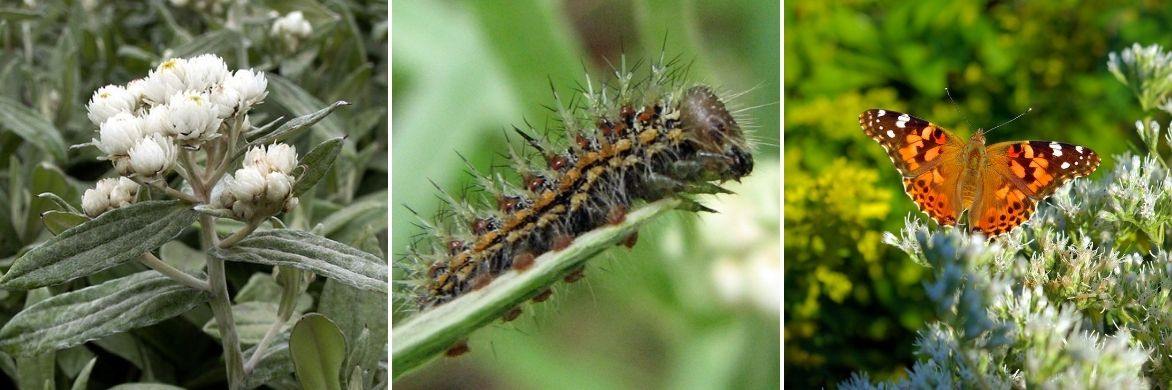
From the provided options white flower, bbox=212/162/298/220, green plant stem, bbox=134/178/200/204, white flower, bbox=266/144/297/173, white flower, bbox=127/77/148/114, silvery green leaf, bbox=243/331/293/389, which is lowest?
silvery green leaf, bbox=243/331/293/389

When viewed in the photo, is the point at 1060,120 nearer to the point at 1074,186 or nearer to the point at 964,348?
the point at 1074,186

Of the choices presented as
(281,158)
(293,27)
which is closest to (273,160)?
(281,158)

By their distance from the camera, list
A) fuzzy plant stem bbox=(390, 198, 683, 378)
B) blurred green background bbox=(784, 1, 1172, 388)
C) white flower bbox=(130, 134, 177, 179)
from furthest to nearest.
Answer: blurred green background bbox=(784, 1, 1172, 388) < fuzzy plant stem bbox=(390, 198, 683, 378) < white flower bbox=(130, 134, 177, 179)

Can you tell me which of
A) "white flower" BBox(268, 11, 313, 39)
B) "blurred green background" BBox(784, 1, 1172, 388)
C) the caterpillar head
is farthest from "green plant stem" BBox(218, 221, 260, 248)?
"blurred green background" BBox(784, 1, 1172, 388)

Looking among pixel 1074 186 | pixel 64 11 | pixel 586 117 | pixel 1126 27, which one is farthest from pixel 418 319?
pixel 1126 27

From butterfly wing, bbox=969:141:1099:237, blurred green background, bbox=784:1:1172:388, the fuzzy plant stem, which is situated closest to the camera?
the fuzzy plant stem

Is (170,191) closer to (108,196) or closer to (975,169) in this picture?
(108,196)

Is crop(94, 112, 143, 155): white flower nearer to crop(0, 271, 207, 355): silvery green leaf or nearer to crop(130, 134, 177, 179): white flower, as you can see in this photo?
crop(130, 134, 177, 179): white flower
